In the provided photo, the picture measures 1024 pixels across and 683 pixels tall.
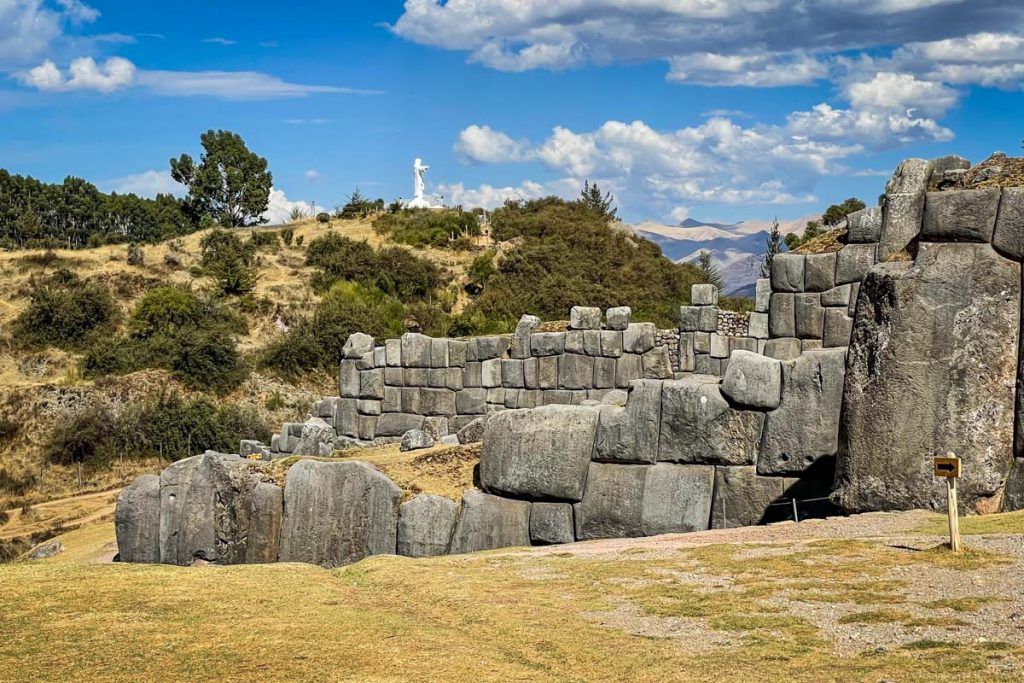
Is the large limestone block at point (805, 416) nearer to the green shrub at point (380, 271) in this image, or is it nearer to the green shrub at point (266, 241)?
the green shrub at point (380, 271)

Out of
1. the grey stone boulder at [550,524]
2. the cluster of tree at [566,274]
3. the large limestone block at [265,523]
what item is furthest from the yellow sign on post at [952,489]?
the cluster of tree at [566,274]

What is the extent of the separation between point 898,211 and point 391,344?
54.9ft

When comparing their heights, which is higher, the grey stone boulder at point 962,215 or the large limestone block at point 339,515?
the grey stone boulder at point 962,215

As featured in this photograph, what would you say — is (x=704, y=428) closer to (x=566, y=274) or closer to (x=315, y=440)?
(x=315, y=440)

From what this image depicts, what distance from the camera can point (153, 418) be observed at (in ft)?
114

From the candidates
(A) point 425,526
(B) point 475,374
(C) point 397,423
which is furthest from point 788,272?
(C) point 397,423

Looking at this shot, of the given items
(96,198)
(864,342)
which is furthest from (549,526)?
(96,198)

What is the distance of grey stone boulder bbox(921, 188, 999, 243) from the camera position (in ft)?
40.0

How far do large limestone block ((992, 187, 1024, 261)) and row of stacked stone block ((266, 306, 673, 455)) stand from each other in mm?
13805

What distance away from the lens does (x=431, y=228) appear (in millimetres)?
58062

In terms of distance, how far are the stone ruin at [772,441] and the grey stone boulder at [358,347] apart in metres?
8.25

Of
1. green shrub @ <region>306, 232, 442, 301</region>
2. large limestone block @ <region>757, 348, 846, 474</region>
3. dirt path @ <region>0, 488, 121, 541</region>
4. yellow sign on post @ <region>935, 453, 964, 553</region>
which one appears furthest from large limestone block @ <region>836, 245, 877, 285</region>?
green shrub @ <region>306, 232, 442, 301</region>

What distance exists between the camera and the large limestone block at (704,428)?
1427 cm

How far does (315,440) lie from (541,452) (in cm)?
1111
